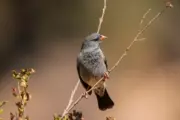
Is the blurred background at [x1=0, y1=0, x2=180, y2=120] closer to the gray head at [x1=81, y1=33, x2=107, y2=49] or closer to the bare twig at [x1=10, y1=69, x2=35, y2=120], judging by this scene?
the gray head at [x1=81, y1=33, x2=107, y2=49]

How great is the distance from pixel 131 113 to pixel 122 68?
1164 mm

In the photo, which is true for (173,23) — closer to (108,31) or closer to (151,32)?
(151,32)

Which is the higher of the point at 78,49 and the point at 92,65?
the point at 78,49

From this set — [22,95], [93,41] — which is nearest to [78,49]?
[93,41]

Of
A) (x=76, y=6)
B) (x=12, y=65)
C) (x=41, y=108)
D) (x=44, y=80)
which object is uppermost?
(x=76, y=6)

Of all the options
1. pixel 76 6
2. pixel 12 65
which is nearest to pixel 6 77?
pixel 12 65

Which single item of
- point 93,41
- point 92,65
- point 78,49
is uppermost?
point 78,49

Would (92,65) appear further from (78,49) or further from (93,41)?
(78,49)

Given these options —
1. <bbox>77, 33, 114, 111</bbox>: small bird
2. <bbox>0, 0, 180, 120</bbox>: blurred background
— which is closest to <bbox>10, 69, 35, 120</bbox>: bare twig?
<bbox>77, 33, 114, 111</bbox>: small bird

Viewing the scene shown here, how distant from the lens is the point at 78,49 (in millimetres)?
8812

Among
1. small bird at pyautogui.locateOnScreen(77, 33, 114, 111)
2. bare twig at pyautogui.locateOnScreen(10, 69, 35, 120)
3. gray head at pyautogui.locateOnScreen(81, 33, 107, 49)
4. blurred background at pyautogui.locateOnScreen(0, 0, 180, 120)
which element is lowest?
bare twig at pyautogui.locateOnScreen(10, 69, 35, 120)

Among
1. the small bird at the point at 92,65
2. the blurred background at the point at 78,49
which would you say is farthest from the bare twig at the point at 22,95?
the blurred background at the point at 78,49

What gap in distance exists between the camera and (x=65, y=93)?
7836 mm

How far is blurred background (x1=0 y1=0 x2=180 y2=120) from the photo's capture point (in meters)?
7.44
